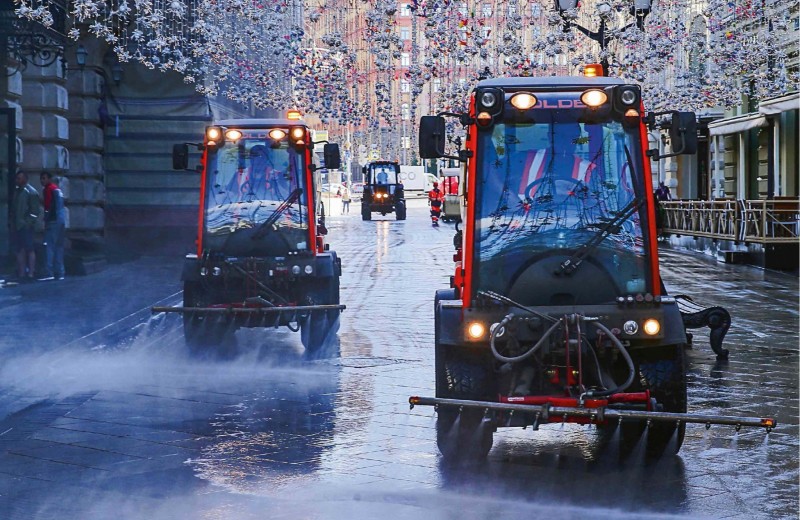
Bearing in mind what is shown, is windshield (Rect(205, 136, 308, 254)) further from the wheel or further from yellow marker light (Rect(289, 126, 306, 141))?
the wheel

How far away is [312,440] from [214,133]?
19.6 ft

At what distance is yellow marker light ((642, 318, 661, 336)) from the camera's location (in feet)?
26.8

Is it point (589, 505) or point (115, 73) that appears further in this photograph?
point (115, 73)

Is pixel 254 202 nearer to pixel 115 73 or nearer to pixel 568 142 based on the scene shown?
pixel 568 142

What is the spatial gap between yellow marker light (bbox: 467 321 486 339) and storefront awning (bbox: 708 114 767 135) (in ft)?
82.4

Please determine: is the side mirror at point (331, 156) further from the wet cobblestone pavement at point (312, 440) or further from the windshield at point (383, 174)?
the windshield at point (383, 174)

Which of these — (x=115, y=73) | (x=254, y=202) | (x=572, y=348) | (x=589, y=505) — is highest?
(x=115, y=73)

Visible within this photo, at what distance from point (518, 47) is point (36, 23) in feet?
33.8

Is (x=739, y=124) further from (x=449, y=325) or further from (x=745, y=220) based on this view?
(x=449, y=325)

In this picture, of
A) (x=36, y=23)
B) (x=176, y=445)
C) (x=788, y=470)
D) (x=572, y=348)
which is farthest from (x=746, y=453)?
(x=36, y=23)

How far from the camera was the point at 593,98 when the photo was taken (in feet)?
27.5

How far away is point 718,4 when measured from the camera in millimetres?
28938

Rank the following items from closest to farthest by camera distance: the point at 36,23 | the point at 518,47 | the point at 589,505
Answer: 1. the point at 589,505
2. the point at 36,23
3. the point at 518,47

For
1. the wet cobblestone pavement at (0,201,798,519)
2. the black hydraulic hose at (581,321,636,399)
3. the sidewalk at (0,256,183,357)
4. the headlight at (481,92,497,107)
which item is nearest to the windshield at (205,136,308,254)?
the wet cobblestone pavement at (0,201,798,519)
